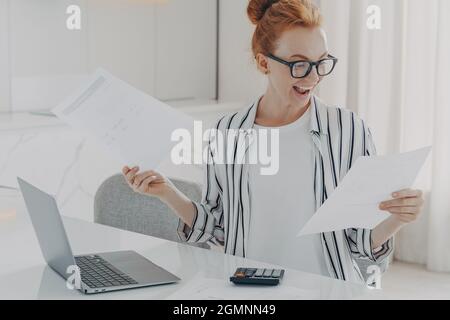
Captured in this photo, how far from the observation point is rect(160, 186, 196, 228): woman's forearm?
2.08 meters

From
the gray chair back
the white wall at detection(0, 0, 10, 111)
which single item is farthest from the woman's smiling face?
the white wall at detection(0, 0, 10, 111)

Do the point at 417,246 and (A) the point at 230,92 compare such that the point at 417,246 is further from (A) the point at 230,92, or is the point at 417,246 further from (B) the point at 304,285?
(B) the point at 304,285

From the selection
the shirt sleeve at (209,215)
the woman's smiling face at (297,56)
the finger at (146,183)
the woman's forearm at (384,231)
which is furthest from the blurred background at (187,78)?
the woman's forearm at (384,231)

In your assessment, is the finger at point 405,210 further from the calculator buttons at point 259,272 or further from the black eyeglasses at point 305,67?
the black eyeglasses at point 305,67

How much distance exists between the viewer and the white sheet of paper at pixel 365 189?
169 centimetres

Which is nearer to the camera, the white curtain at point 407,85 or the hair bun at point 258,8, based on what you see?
the hair bun at point 258,8

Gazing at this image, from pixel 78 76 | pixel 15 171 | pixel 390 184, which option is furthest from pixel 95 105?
pixel 78 76

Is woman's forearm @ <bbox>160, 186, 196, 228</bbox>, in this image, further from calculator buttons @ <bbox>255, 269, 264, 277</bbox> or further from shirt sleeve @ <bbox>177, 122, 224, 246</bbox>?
calculator buttons @ <bbox>255, 269, 264, 277</bbox>

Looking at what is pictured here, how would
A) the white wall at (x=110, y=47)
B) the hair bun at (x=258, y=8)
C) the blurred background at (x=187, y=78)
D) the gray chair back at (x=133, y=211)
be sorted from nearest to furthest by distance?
the hair bun at (x=258, y=8) → the gray chair back at (x=133, y=211) → the blurred background at (x=187, y=78) → the white wall at (x=110, y=47)

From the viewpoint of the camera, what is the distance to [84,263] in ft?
6.11

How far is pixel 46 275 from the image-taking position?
182cm

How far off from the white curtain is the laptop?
2.30 m

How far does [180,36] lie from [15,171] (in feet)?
4.61

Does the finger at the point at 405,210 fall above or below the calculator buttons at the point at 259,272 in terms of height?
above
